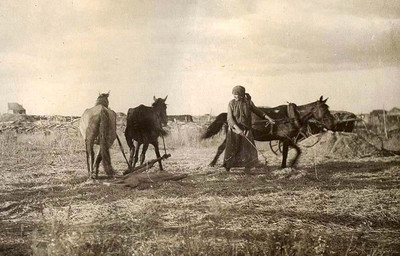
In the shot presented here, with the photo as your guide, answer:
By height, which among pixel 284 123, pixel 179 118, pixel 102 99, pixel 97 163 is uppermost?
pixel 102 99

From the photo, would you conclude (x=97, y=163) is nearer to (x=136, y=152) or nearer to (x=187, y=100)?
(x=136, y=152)

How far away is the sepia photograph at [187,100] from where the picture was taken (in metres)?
5.36

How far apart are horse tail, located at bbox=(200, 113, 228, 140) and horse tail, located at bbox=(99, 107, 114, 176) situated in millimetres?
1328

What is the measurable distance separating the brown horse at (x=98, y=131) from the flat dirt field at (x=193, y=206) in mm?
136

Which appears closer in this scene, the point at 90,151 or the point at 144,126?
the point at 90,151

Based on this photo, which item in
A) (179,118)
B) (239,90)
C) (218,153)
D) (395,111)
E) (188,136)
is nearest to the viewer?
(239,90)

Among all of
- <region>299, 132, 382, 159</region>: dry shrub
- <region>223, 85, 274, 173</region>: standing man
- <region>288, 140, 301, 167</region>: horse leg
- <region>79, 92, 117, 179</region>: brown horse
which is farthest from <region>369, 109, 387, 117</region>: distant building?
<region>79, 92, 117, 179</region>: brown horse

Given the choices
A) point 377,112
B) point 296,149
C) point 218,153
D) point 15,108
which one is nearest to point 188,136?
point 218,153

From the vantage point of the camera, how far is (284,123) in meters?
6.37

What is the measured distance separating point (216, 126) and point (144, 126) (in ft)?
3.20

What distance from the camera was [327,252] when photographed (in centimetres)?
489

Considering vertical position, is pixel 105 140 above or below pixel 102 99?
below

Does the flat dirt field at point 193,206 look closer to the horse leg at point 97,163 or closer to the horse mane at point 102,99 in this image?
the horse leg at point 97,163

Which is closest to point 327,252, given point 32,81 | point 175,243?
point 175,243
